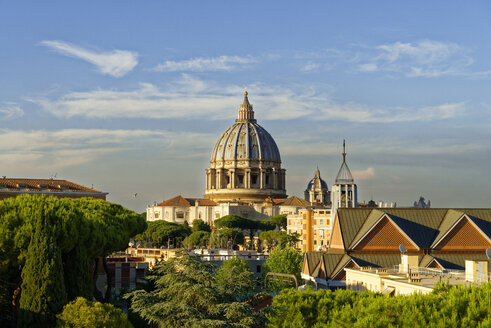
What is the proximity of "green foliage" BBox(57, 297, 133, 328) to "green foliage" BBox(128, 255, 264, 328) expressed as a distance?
973 millimetres

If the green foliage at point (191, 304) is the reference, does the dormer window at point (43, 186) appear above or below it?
above

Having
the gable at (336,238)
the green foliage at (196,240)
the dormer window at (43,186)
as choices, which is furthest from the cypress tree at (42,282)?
the green foliage at (196,240)

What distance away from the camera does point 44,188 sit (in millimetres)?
97938

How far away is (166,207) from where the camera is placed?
199 meters

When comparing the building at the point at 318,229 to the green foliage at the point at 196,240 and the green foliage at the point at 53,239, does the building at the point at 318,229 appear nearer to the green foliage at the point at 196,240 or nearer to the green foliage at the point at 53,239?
the green foliage at the point at 196,240

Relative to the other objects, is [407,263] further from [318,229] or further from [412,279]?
[318,229]

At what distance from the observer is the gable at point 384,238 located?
55.3 meters

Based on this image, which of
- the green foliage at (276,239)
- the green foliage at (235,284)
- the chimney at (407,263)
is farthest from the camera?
the green foliage at (276,239)

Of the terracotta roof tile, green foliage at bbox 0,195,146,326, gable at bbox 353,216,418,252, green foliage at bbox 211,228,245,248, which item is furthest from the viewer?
green foliage at bbox 211,228,245,248

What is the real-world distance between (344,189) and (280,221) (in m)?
106

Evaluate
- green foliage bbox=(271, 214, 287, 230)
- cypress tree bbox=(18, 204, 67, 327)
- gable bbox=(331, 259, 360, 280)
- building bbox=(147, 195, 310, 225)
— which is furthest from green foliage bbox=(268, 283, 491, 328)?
building bbox=(147, 195, 310, 225)

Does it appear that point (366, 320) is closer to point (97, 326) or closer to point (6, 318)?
point (97, 326)

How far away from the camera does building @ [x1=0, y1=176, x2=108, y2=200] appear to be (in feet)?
305

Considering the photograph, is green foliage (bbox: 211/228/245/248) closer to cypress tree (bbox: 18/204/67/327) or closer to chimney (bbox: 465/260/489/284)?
chimney (bbox: 465/260/489/284)
